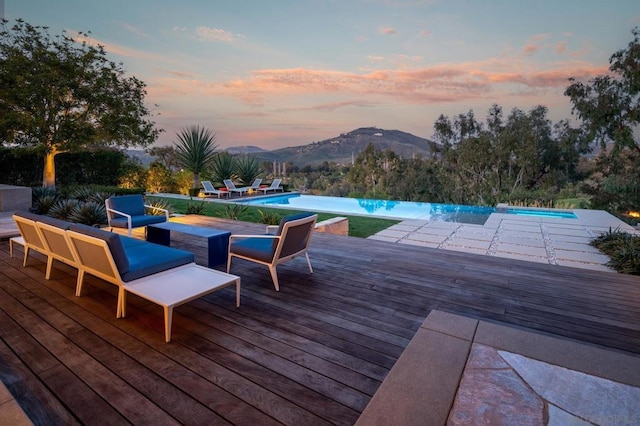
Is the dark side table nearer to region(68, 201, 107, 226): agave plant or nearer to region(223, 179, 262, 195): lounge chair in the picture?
region(68, 201, 107, 226): agave plant

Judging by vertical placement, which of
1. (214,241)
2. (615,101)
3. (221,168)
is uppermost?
(615,101)

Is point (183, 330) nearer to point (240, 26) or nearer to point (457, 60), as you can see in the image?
point (240, 26)

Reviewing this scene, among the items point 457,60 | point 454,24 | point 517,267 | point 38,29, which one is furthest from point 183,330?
point 457,60

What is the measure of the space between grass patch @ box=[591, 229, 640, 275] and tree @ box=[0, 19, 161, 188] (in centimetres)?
1233

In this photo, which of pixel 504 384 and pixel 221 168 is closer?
pixel 504 384

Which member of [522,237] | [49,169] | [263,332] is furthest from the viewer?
[49,169]

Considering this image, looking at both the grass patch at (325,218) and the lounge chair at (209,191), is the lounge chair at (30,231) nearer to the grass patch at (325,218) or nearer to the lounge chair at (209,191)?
the grass patch at (325,218)

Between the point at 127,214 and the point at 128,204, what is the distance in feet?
0.64

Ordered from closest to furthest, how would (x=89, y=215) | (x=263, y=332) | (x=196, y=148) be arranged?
1. (x=263, y=332)
2. (x=89, y=215)
3. (x=196, y=148)

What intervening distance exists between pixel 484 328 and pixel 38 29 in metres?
12.8

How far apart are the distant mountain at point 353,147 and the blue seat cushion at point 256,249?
48.7ft

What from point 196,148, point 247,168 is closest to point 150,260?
point 196,148

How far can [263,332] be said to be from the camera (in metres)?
2.66

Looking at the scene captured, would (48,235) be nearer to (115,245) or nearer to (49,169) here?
(115,245)
